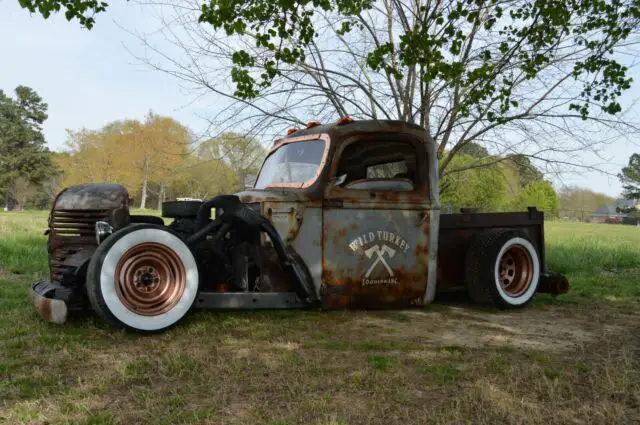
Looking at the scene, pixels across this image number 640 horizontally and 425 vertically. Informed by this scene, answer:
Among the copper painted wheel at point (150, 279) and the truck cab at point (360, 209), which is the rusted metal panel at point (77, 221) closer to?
the copper painted wheel at point (150, 279)

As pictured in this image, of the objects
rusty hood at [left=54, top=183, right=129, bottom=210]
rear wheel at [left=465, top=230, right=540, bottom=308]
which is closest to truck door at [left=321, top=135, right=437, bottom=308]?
rear wheel at [left=465, top=230, right=540, bottom=308]

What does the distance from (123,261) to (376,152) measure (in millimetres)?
2650

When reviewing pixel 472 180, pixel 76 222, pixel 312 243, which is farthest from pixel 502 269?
pixel 472 180

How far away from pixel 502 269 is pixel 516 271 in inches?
8.0

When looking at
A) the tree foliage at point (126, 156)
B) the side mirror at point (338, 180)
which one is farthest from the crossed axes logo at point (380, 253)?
the tree foliage at point (126, 156)

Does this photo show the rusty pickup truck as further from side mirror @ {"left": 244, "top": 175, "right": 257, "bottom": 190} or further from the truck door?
side mirror @ {"left": 244, "top": 175, "right": 257, "bottom": 190}

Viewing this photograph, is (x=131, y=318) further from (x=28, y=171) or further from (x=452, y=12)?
(x=28, y=171)

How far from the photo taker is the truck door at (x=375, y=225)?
16.7ft

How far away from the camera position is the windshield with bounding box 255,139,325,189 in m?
5.33

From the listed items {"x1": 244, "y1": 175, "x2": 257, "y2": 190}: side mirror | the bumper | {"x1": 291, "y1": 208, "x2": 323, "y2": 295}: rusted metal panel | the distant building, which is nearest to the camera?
the bumper

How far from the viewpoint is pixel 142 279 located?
431 centimetres

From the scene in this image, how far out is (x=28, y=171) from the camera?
5662 cm

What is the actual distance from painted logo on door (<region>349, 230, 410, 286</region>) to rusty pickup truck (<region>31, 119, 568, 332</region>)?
10 millimetres

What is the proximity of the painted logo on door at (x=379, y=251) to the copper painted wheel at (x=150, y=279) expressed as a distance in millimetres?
1601
